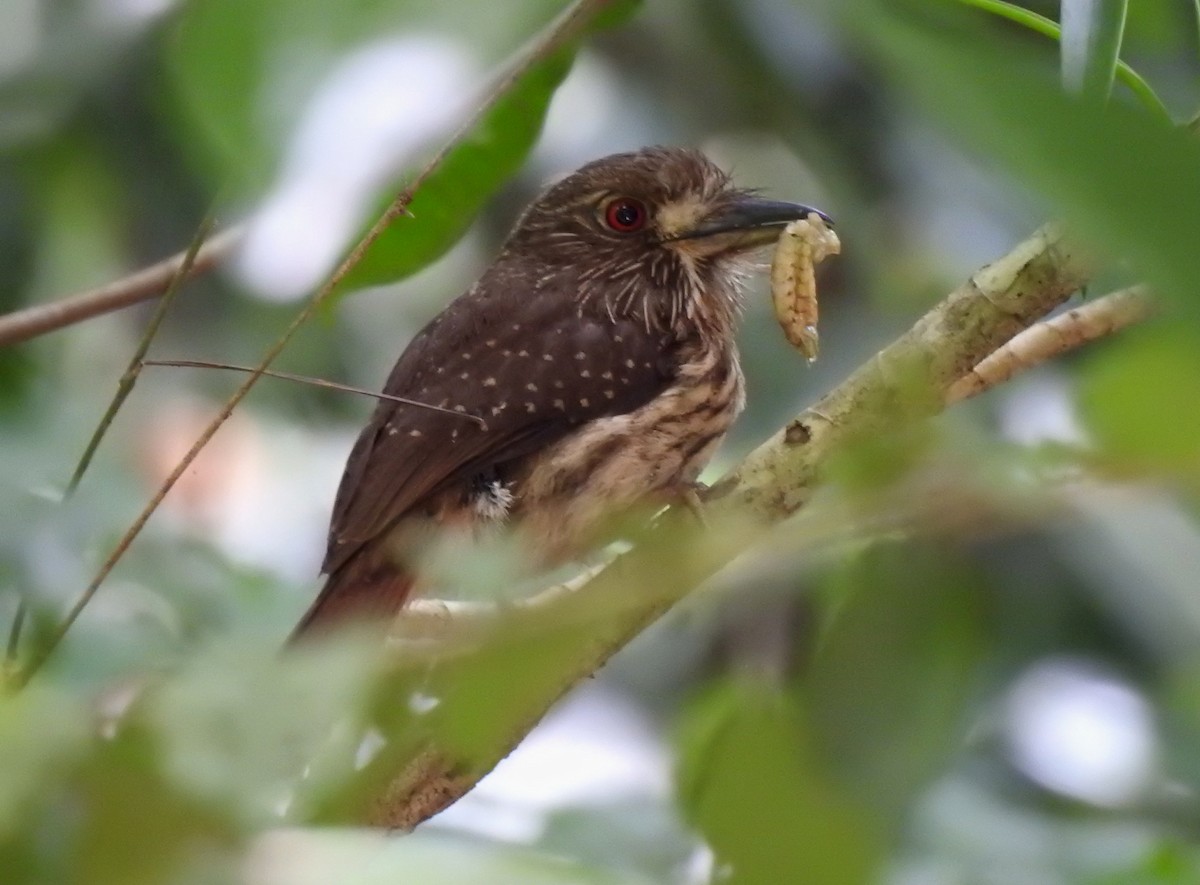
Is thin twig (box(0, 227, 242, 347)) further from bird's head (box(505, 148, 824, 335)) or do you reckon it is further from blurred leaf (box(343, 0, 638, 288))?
bird's head (box(505, 148, 824, 335))

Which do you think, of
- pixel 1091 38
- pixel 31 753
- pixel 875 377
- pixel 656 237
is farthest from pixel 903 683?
pixel 656 237

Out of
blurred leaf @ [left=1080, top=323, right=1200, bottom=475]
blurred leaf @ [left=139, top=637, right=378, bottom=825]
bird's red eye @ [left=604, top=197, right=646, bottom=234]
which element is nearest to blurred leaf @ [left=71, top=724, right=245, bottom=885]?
blurred leaf @ [left=139, top=637, right=378, bottom=825]

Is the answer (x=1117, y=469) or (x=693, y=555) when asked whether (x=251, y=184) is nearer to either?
(x=693, y=555)

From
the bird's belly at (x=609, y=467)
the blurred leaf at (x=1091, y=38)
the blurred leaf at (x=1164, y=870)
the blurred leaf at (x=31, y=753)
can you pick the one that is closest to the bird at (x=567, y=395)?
the bird's belly at (x=609, y=467)

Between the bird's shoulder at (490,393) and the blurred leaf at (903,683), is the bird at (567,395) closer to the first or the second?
the bird's shoulder at (490,393)

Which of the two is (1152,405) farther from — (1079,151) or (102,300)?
(102,300)
